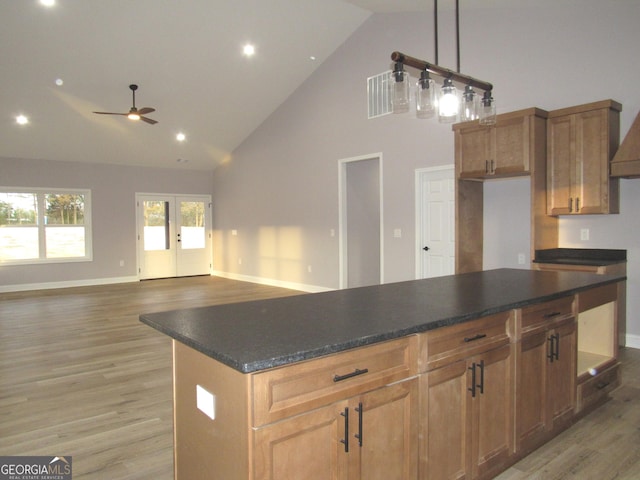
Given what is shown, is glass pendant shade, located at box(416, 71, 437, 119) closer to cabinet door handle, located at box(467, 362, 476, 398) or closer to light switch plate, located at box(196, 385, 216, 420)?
cabinet door handle, located at box(467, 362, 476, 398)

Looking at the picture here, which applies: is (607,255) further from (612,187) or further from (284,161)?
(284,161)

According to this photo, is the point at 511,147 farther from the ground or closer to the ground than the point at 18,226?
farther from the ground

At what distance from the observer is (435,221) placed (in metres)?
6.11

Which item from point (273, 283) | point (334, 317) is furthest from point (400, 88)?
point (273, 283)

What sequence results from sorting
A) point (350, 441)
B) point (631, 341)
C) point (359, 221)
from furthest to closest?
1. point (359, 221)
2. point (631, 341)
3. point (350, 441)

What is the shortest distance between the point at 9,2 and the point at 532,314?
6.38m

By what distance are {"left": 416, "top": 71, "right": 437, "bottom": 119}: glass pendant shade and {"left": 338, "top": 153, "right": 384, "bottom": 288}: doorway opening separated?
4.75m

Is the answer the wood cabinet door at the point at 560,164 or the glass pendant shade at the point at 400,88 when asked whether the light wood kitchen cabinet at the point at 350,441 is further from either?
the wood cabinet door at the point at 560,164

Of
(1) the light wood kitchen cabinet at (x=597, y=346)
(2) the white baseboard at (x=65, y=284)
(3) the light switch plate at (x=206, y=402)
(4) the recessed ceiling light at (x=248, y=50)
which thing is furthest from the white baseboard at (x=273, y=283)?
(3) the light switch plate at (x=206, y=402)

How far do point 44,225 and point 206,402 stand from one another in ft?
30.5

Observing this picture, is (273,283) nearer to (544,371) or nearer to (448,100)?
(448,100)

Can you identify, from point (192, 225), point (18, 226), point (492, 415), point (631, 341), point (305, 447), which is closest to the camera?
point (305, 447)

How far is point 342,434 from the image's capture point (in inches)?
58.1

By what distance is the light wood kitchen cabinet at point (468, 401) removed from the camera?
1778 mm
